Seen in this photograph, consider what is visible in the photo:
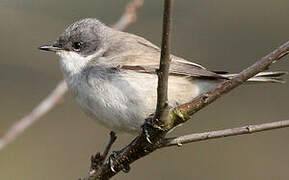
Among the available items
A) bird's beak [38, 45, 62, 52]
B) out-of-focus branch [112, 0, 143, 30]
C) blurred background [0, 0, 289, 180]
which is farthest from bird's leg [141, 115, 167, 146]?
blurred background [0, 0, 289, 180]

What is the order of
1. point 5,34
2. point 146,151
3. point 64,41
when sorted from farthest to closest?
point 5,34
point 64,41
point 146,151

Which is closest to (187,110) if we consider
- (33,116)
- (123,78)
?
(33,116)

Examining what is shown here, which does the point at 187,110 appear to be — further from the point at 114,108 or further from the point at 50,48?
the point at 50,48

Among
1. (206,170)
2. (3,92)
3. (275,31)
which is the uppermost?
(275,31)

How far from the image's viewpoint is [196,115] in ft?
28.2

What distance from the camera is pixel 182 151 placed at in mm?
8102

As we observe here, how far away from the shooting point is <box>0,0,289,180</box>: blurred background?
25.1 ft

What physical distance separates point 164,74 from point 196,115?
547 centimetres

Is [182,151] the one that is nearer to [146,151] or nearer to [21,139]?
[21,139]

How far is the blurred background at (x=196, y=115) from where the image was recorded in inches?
301

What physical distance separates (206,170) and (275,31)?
233cm

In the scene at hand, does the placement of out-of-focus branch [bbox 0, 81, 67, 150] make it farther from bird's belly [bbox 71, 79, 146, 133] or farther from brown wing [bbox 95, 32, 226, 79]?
brown wing [bbox 95, 32, 226, 79]

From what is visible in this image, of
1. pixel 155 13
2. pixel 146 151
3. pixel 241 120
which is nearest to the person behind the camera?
pixel 146 151

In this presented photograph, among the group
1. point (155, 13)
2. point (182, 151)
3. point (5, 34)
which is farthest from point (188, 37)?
point (5, 34)
